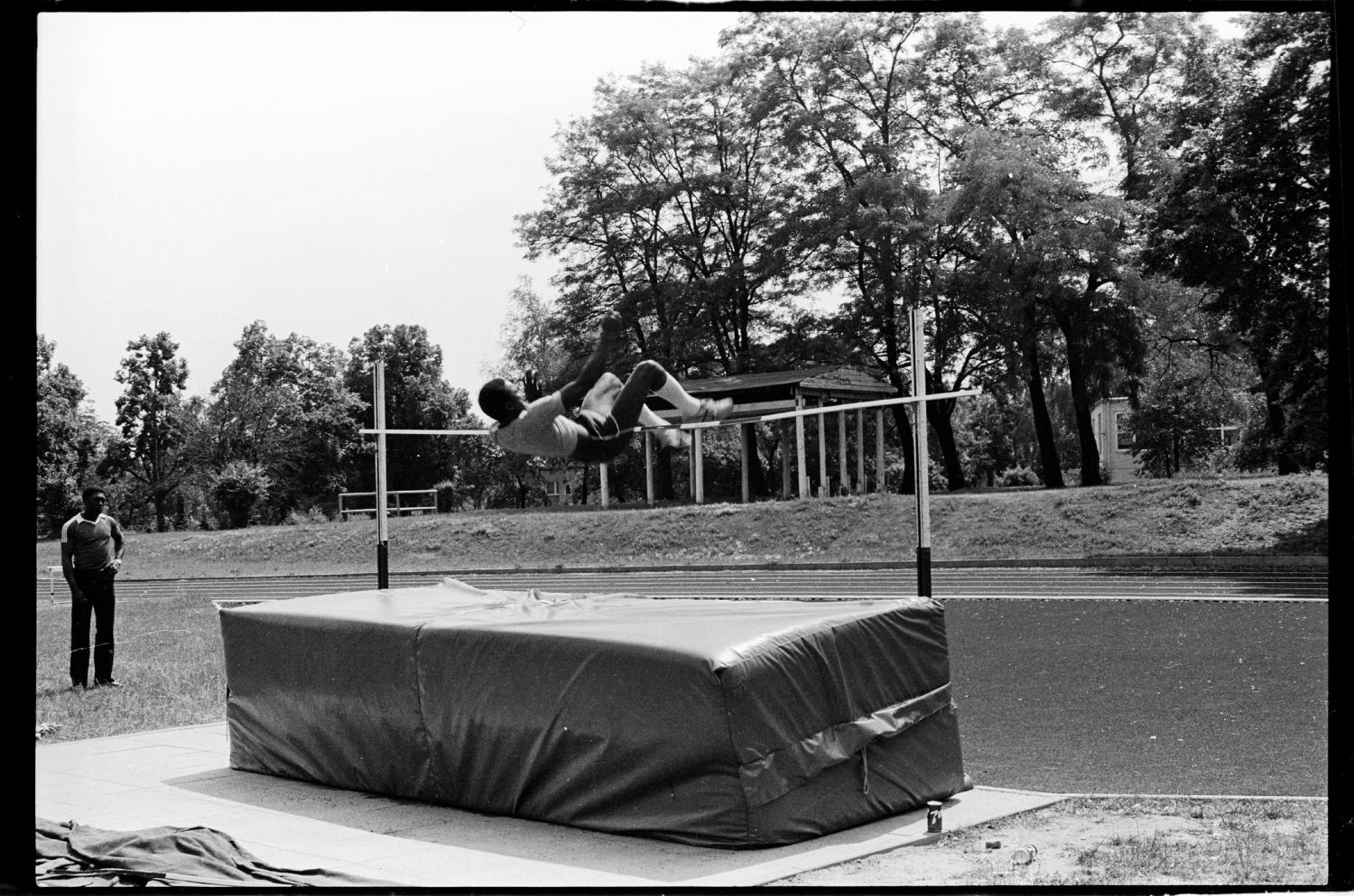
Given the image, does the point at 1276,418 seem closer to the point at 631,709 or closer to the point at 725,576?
the point at 725,576

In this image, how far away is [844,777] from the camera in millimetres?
5453

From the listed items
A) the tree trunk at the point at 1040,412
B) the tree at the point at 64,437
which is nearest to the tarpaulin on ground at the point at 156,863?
the tree at the point at 64,437

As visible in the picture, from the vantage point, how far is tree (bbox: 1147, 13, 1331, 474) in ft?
65.3

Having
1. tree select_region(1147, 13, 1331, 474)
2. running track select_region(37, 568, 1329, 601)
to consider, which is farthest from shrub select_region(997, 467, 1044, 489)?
running track select_region(37, 568, 1329, 601)

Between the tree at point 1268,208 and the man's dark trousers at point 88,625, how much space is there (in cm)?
1703

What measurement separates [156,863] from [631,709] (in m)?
1.85

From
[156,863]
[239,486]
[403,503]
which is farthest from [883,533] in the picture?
[156,863]

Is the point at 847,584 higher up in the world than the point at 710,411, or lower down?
lower down

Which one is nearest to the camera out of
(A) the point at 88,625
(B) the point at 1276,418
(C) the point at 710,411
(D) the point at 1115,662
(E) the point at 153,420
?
(C) the point at 710,411

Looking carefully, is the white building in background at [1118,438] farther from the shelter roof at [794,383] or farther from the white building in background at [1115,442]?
the shelter roof at [794,383]

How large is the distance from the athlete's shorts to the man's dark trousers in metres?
5.47

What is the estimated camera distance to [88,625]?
10.4 meters
